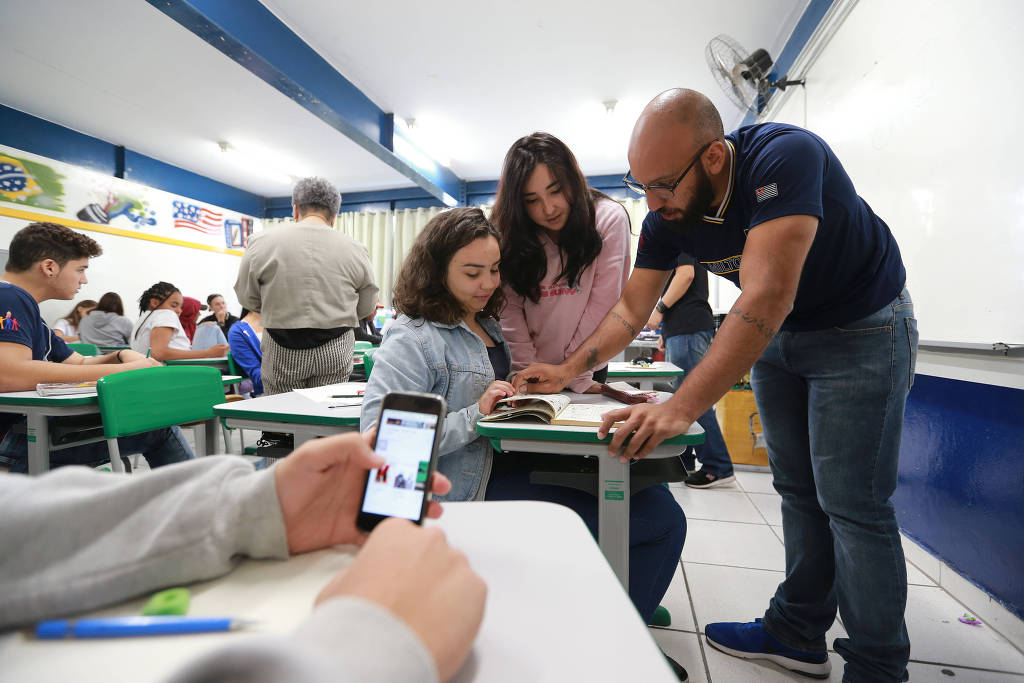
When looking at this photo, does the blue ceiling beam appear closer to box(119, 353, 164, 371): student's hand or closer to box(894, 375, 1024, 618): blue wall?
box(119, 353, 164, 371): student's hand

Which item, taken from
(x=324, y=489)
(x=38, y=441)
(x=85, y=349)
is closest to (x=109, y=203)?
(x=85, y=349)

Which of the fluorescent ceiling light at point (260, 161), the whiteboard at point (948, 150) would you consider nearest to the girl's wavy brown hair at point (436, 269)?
the whiteboard at point (948, 150)

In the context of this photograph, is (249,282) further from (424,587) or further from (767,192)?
(424,587)

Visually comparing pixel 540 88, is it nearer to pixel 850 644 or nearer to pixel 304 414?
pixel 304 414

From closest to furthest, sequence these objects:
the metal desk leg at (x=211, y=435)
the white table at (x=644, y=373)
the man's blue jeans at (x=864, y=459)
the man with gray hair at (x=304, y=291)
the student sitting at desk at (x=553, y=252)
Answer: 1. the man's blue jeans at (x=864, y=459)
2. the student sitting at desk at (x=553, y=252)
3. the metal desk leg at (x=211, y=435)
4. the man with gray hair at (x=304, y=291)
5. the white table at (x=644, y=373)

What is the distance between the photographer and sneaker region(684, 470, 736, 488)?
9.43ft

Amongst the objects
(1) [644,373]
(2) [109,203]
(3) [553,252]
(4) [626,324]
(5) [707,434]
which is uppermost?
(2) [109,203]

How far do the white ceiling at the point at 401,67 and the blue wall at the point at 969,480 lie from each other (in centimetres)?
283

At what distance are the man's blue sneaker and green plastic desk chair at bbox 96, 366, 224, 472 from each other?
191 centimetres

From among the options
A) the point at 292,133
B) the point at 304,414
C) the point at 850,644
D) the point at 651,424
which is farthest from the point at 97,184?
the point at 850,644

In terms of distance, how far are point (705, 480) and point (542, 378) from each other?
77.2 inches

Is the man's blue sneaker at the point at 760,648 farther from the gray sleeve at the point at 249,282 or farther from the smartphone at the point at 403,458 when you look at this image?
the gray sleeve at the point at 249,282

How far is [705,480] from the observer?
2.89 meters

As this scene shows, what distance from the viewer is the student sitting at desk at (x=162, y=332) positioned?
3.57m
